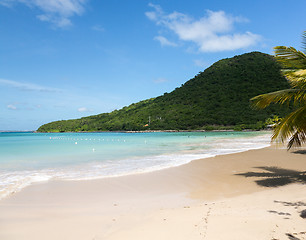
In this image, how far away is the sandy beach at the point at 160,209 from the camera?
3337mm

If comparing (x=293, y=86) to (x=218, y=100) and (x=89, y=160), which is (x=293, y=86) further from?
(x=218, y=100)

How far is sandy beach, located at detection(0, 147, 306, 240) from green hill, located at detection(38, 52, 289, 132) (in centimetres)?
7071

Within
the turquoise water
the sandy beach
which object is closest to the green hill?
the turquoise water

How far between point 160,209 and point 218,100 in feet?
282

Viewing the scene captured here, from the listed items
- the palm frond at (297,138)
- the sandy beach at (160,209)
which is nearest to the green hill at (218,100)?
the palm frond at (297,138)

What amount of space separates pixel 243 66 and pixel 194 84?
22205 mm

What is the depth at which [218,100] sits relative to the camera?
86.4 m

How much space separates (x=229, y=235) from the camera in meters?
3.10

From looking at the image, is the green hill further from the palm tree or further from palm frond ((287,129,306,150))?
the palm tree

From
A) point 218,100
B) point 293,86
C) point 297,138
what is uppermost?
point 218,100

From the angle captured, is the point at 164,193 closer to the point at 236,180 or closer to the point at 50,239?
the point at 236,180

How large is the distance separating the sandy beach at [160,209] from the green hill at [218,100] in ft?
232

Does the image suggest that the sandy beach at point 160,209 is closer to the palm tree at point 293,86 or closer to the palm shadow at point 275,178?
the palm shadow at point 275,178

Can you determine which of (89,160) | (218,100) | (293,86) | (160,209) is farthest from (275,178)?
(218,100)
